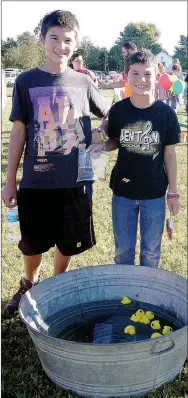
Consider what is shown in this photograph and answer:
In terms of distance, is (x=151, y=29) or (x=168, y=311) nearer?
(x=168, y=311)

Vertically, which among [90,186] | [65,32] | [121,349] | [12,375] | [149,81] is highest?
[65,32]

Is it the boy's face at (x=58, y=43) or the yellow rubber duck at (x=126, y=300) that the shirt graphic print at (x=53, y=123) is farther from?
the yellow rubber duck at (x=126, y=300)

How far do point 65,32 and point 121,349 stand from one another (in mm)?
1412

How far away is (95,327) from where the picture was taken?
2.31 meters

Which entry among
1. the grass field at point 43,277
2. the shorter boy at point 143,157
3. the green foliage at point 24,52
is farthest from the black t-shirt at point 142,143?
the grass field at point 43,277

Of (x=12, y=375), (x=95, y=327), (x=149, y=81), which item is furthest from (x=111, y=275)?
(x=149, y=81)

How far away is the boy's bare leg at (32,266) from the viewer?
8.41ft

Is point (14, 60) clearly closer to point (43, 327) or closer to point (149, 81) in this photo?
point (149, 81)

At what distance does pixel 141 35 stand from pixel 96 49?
0.65m

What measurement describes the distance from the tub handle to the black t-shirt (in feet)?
2.66

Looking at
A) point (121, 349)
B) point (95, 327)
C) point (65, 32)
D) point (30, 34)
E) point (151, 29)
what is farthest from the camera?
point (151, 29)

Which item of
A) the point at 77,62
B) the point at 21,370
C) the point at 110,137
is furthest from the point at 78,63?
the point at 21,370

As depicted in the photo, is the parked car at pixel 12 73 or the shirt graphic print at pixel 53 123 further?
the parked car at pixel 12 73

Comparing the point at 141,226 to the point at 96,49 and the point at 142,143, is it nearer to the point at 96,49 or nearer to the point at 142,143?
the point at 142,143
